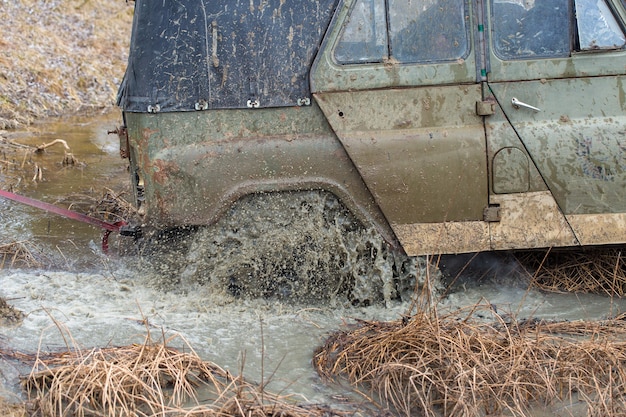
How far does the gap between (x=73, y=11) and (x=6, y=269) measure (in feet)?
37.3

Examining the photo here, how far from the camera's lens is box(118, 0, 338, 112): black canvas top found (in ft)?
15.0

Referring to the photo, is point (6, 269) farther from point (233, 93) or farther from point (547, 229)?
point (547, 229)

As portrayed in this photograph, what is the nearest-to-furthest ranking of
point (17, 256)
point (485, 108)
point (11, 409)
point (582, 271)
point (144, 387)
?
point (11, 409)
point (144, 387)
point (485, 108)
point (582, 271)
point (17, 256)

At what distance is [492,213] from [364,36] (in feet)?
4.23

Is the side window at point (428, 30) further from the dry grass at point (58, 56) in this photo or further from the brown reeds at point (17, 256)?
the dry grass at point (58, 56)

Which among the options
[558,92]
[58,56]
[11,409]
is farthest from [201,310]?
[58,56]

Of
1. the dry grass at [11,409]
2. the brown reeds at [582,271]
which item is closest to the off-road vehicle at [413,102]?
the brown reeds at [582,271]

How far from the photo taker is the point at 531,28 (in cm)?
457

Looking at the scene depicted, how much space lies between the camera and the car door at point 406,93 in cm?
456

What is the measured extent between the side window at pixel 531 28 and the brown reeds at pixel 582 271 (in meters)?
1.41

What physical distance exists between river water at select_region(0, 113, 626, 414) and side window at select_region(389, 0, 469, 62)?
1.42m

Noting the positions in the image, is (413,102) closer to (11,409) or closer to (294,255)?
(294,255)

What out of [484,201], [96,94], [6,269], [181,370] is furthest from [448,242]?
[96,94]

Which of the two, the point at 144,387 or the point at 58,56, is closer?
the point at 144,387
